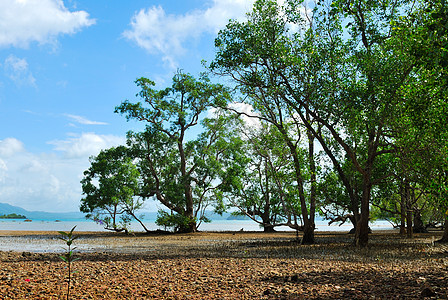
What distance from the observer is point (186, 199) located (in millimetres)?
42938

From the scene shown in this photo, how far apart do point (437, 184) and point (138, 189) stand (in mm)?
32969

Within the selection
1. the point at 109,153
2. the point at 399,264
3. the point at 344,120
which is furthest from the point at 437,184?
the point at 109,153

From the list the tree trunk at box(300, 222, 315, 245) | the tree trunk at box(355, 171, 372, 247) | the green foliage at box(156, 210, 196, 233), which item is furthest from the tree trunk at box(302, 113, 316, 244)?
the green foliage at box(156, 210, 196, 233)

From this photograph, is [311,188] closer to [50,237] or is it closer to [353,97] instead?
[353,97]

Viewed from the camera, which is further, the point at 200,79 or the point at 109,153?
the point at 109,153

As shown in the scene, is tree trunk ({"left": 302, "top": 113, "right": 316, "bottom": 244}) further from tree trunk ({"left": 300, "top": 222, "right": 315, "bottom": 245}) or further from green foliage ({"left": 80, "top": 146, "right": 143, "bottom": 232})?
green foliage ({"left": 80, "top": 146, "right": 143, "bottom": 232})

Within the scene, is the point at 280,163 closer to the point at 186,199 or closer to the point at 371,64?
the point at 371,64

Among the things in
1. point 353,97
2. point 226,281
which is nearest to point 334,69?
point 353,97

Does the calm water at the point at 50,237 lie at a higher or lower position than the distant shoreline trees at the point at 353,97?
lower

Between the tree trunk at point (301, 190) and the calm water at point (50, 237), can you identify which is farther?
the tree trunk at point (301, 190)

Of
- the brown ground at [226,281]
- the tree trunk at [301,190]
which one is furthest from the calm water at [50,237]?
the tree trunk at [301,190]

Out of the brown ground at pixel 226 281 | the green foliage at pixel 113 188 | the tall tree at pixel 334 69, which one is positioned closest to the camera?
the brown ground at pixel 226 281

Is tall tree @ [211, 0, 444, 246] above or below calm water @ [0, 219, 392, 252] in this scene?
above

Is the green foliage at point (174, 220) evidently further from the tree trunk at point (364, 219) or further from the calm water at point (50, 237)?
the tree trunk at point (364, 219)
